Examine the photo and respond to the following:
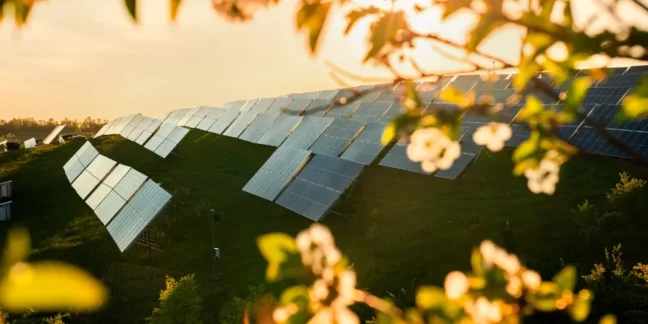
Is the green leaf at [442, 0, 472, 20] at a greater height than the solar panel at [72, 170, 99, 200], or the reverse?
the green leaf at [442, 0, 472, 20]

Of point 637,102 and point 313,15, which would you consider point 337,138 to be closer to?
point 313,15

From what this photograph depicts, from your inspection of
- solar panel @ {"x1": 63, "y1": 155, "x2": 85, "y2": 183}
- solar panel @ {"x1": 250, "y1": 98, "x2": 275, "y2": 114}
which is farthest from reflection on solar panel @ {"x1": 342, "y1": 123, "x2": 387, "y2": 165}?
solar panel @ {"x1": 250, "y1": 98, "x2": 275, "y2": 114}

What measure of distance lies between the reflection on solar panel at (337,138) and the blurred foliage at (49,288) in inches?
466

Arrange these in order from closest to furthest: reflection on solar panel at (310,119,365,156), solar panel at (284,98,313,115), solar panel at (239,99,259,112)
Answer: reflection on solar panel at (310,119,365,156) < solar panel at (284,98,313,115) < solar panel at (239,99,259,112)

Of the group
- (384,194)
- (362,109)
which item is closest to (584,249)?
(384,194)

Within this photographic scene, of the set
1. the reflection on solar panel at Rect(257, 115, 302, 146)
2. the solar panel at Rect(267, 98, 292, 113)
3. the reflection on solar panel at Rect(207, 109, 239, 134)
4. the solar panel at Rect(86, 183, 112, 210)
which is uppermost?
the solar panel at Rect(86, 183, 112, 210)

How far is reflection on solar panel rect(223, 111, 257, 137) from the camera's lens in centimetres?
3291

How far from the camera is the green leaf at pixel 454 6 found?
1649 millimetres

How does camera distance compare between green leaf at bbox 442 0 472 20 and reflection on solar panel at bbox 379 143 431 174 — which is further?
reflection on solar panel at bbox 379 143 431 174

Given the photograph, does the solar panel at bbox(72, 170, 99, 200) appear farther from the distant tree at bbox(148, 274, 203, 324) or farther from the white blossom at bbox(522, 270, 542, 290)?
the white blossom at bbox(522, 270, 542, 290)

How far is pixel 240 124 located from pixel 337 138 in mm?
10992

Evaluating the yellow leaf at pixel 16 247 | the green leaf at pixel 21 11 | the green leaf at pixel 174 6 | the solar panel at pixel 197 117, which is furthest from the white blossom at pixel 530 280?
the solar panel at pixel 197 117

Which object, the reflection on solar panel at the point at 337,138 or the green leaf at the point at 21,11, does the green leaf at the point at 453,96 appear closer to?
the green leaf at the point at 21,11

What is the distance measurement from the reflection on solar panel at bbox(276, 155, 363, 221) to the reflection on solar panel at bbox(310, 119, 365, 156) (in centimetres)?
393
